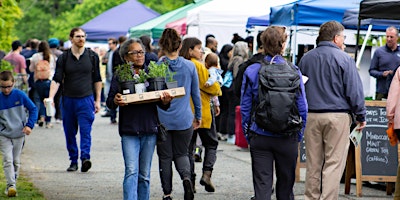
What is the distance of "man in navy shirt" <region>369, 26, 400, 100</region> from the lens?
15.3 meters

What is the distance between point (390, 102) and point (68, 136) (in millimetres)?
5391

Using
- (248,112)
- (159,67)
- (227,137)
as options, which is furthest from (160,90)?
(227,137)

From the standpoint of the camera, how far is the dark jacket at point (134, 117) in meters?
8.69

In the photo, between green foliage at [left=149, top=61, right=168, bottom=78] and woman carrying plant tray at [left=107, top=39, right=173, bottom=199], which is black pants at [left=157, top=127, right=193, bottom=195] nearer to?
woman carrying plant tray at [left=107, top=39, right=173, bottom=199]

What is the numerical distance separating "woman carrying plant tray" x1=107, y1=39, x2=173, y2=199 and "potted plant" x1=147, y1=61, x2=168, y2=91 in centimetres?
8

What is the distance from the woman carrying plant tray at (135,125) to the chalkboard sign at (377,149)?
12.2ft

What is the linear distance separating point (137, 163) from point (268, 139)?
1.33 m

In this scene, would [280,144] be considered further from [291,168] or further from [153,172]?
[153,172]

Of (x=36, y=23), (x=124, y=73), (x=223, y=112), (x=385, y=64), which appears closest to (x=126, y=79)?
(x=124, y=73)

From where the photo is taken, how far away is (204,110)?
11.2m

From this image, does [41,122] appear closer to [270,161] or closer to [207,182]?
[207,182]

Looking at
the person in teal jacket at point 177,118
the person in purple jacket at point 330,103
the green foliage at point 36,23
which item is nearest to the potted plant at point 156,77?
the person in teal jacket at point 177,118

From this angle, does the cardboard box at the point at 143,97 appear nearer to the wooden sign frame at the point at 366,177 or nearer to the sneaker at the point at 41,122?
the wooden sign frame at the point at 366,177

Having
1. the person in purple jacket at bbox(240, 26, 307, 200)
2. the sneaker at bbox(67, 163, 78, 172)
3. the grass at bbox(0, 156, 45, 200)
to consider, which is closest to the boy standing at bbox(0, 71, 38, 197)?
the grass at bbox(0, 156, 45, 200)
